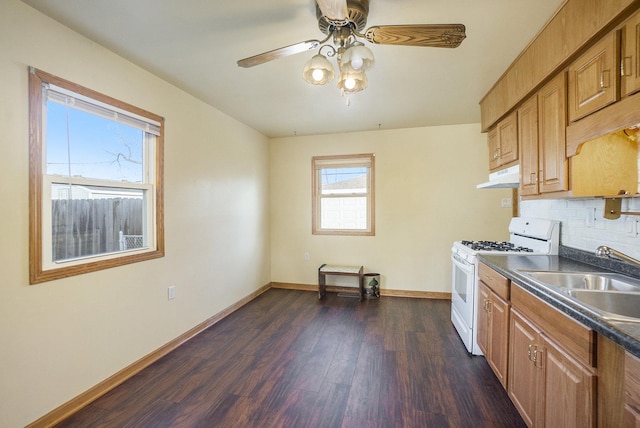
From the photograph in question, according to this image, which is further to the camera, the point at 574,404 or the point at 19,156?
the point at 19,156

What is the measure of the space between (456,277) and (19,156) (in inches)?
143

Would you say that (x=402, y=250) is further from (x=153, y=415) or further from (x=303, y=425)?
(x=153, y=415)

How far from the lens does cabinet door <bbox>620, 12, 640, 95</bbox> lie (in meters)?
1.19

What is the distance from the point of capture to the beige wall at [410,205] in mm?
3824

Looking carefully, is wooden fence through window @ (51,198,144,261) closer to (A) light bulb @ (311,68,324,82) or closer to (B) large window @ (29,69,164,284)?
(B) large window @ (29,69,164,284)

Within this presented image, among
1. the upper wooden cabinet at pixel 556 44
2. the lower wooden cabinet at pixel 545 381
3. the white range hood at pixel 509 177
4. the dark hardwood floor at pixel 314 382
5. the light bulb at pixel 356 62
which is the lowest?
the dark hardwood floor at pixel 314 382

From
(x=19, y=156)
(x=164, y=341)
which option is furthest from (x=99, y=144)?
(x=164, y=341)

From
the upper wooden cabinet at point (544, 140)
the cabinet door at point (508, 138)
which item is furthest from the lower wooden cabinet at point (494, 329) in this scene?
the cabinet door at point (508, 138)

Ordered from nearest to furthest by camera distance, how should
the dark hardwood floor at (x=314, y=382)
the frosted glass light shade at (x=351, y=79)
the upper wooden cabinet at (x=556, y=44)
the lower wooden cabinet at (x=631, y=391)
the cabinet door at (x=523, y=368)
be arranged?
the lower wooden cabinet at (x=631, y=391)
the upper wooden cabinet at (x=556, y=44)
the cabinet door at (x=523, y=368)
the frosted glass light shade at (x=351, y=79)
the dark hardwood floor at (x=314, y=382)

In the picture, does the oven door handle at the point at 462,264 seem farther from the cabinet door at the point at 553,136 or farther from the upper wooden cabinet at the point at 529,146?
the cabinet door at the point at 553,136

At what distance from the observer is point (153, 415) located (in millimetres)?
1725

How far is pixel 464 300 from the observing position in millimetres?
2648

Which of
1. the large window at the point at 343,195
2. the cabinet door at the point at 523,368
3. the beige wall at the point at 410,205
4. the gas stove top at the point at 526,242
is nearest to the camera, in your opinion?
the cabinet door at the point at 523,368

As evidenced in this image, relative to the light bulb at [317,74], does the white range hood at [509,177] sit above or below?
below
